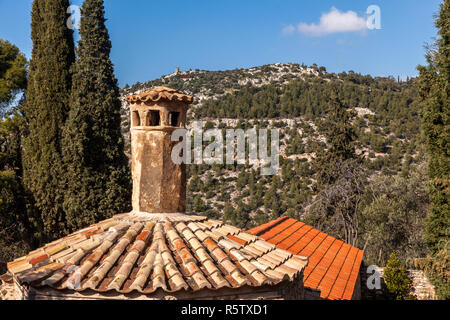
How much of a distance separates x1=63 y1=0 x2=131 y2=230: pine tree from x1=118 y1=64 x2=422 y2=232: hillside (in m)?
11.3

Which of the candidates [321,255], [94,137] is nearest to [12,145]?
[94,137]

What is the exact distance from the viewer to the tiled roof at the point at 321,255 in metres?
8.08

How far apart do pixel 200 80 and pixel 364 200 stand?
33.5 meters

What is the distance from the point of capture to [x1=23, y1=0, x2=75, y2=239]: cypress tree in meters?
15.3

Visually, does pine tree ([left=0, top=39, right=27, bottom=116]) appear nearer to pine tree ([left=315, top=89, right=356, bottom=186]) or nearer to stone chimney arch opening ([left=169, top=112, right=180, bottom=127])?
stone chimney arch opening ([left=169, top=112, right=180, bottom=127])

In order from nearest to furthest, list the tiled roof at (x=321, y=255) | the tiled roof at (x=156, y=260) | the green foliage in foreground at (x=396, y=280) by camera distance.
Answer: the tiled roof at (x=156, y=260) < the tiled roof at (x=321, y=255) < the green foliage in foreground at (x=396, y=280)

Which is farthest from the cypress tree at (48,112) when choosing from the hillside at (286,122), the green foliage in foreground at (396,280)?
the hillside at (286,122)

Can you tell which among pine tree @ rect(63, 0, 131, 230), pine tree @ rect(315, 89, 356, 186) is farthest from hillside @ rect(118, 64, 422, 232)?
pine tree @ rect(63, 0, 131, 230)

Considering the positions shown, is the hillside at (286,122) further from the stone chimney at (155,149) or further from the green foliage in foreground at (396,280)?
the stone chimney at (155,149)

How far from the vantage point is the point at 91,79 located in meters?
15.3

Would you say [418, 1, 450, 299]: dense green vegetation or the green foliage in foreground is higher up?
[418, 1, 450, 299]: dense green vegetation

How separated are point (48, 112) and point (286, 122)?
94.6ft

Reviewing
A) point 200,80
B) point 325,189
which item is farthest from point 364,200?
point 200,80

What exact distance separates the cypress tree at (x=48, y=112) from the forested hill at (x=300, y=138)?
11537 mm
